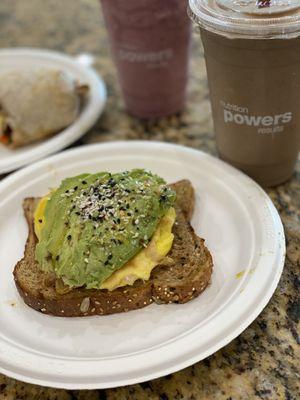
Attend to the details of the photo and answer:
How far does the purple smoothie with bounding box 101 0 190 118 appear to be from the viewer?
1481 mm

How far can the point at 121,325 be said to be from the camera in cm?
110

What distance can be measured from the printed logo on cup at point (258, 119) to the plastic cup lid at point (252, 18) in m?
0.21

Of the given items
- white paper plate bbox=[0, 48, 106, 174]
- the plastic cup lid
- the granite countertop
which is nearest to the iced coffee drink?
the plastic cup lid

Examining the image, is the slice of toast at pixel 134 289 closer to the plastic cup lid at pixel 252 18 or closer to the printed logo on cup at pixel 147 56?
the plastic cup lid at pixel 252 18

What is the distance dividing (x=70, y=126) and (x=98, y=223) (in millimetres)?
667

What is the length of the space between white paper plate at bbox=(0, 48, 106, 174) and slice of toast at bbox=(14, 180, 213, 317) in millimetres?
490

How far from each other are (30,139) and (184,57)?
564mm

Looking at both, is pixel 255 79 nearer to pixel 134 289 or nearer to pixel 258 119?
pixel 258 119

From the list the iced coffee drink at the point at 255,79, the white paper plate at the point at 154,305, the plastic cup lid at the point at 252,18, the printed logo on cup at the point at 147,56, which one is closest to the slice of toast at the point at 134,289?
the white paper plate at the point at 154,305

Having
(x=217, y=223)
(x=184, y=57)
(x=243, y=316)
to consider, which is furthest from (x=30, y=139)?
(x=243, y=316)

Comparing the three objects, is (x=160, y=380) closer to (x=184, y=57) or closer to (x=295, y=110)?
(x=295, y=110)

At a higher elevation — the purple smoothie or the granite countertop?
the purple smoothie

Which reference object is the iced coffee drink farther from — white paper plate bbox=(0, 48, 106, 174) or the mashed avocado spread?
white paper plate bbox=(0, 48, 106, 174)

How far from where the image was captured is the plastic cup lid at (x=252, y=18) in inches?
42.3
